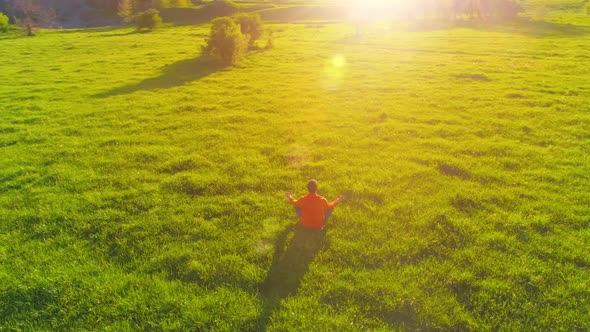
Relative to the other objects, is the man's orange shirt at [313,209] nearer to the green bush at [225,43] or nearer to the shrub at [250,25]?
the green bush at [225,43]

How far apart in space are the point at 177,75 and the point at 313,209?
697 inches

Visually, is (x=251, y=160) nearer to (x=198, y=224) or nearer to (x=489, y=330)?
(x=198, y=224)

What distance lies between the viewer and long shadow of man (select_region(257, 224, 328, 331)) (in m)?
5.55

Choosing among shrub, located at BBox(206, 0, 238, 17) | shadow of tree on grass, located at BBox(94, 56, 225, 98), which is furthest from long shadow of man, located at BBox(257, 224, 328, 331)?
shrub, located at BBox(206, 0, 238, 17)

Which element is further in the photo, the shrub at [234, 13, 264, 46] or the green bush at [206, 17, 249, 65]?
the shrub at [234, 13, 264, 46]

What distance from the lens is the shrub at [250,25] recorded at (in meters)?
29.7

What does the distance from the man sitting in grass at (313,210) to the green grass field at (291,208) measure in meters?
0.30

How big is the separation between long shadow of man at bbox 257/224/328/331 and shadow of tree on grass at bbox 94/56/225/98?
48.6ft

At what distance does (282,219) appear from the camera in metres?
7.46

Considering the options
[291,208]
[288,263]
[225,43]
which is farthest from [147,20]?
[288,263]

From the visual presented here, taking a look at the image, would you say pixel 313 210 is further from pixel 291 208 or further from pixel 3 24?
pixel 3 24

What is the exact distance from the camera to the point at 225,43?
2336 centimetres

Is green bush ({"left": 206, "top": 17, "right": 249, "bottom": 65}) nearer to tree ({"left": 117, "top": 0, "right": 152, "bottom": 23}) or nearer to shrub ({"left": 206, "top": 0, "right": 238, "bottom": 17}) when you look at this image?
shrub ({"left": 206, "top": 0, "right": 238, "bottom": 17})

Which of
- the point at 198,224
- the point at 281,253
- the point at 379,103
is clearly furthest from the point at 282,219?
the point at 379,103
